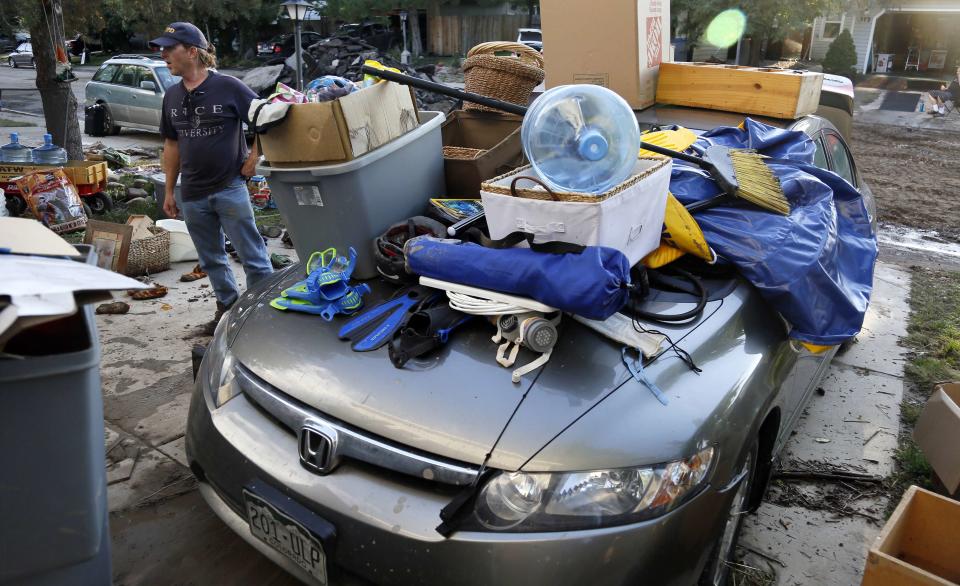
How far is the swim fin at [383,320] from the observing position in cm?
229

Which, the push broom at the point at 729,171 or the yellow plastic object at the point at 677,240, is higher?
the push broom at the point at 729,171

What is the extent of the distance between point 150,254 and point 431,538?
4.61 meters

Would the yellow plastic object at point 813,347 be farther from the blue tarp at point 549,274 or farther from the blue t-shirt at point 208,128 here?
the blue t-shirt at point 208,128

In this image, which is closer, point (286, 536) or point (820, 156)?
point (286, 536)

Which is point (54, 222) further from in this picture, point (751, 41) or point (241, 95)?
point (751, 41)

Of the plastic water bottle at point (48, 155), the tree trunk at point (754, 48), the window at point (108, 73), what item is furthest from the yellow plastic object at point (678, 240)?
the tree trunk at point (754, 48)

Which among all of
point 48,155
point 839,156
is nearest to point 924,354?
point 839,156

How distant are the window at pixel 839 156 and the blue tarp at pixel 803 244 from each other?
820 mm

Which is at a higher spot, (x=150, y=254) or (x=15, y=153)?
(x=15, y=153)

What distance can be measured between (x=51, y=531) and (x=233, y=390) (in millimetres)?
711

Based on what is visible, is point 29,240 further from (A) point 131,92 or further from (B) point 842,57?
(B) point 842,57

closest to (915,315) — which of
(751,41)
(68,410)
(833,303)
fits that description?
(833,303)

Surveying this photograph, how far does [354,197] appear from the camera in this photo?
2.73 meters

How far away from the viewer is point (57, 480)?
175 cm
